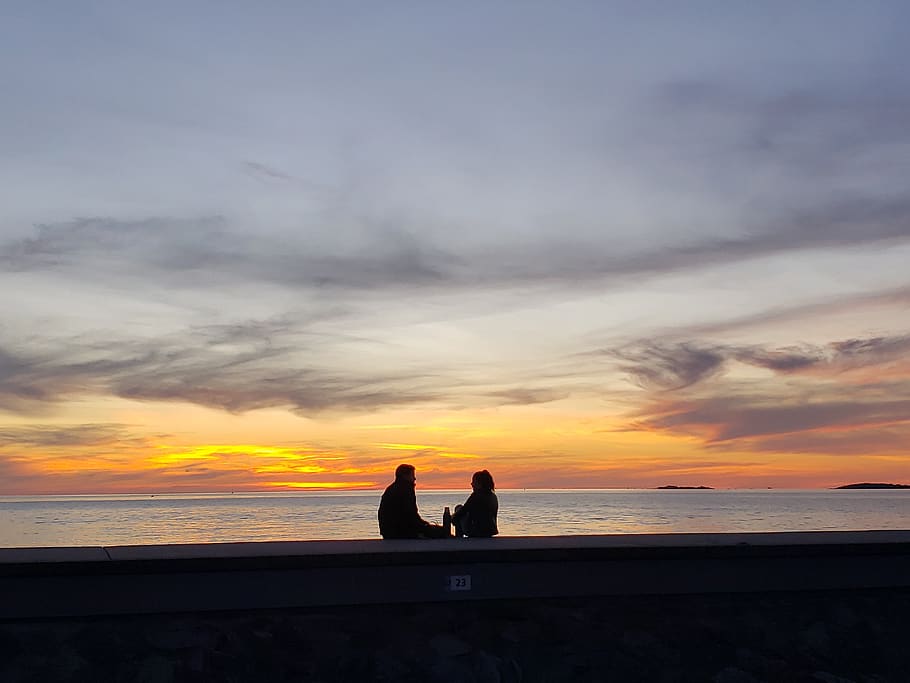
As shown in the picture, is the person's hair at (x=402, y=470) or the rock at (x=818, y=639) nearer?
the rock at (x=818, y=639)

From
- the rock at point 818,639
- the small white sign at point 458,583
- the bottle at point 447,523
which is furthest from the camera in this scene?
the bottle at point 447,523

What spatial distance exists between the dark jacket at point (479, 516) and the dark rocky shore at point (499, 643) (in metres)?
3.70

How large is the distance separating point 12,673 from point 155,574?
1.56m

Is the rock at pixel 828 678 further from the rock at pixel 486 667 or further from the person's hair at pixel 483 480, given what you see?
the person's hair at pixel 483 480

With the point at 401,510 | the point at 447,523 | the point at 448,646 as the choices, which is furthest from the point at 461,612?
the point at 447,523

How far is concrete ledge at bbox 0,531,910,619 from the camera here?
9.55m

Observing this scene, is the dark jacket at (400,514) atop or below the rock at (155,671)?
atop

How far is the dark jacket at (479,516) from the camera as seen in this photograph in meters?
14.5

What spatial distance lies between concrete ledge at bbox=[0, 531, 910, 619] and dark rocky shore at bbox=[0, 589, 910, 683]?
15cm

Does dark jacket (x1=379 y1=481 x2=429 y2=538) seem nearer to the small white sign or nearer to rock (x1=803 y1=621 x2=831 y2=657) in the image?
the small white sign

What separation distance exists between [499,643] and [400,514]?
3510 millimetres

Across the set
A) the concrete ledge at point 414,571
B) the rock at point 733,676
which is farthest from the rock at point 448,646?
the rock at point 733,676

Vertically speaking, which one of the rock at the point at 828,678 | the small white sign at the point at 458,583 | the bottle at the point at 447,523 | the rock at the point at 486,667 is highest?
the bottle at the point at 447,523

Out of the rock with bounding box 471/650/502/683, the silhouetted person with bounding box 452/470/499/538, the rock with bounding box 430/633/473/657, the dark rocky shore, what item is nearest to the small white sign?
the dark rocky shore
